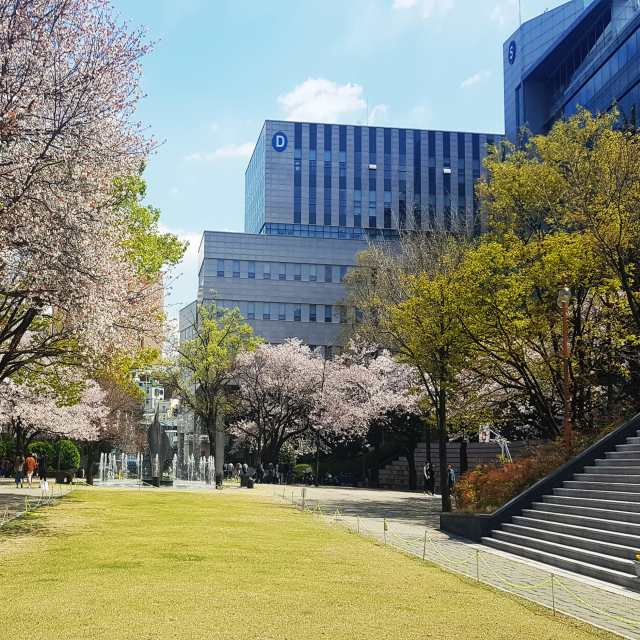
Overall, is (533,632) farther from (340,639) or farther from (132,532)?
(132,532)

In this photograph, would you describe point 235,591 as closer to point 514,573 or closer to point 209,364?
point 514,573

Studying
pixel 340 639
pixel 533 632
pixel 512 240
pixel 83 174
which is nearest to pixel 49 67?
pixel 83 174

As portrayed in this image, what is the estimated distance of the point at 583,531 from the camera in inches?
563

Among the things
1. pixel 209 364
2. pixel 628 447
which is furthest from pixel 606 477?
pixel 209 364

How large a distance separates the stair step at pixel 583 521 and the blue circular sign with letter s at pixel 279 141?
78905mm

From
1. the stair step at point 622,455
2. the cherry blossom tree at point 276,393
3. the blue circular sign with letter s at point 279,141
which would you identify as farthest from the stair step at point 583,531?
the blue circular sign with letter s at point 279,141

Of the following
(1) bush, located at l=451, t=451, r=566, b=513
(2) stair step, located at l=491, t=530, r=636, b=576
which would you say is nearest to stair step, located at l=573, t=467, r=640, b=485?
(1) bush, located at l=451, t=451, r=566, b=513

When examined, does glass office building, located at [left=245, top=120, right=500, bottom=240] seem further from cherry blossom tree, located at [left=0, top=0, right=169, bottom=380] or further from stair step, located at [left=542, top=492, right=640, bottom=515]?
stair step, located at [left=542, top=492, right=640, bottom=515]

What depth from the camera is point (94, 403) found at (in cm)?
4834

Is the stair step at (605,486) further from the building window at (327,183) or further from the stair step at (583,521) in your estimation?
the building window at (327,183)

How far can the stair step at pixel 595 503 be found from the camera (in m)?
14.2

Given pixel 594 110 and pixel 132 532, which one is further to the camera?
pixel 594 110

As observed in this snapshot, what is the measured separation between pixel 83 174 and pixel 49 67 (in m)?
2.46

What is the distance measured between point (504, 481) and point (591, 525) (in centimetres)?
507
